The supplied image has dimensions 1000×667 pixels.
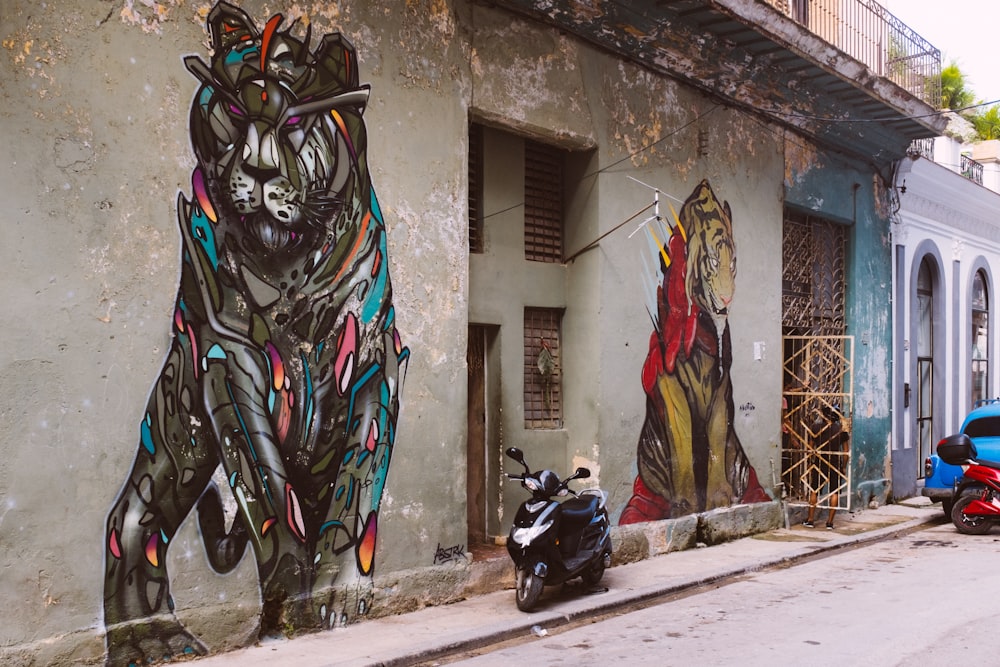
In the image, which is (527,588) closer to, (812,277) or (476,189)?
(476,189)

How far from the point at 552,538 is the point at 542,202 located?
3.62 metres

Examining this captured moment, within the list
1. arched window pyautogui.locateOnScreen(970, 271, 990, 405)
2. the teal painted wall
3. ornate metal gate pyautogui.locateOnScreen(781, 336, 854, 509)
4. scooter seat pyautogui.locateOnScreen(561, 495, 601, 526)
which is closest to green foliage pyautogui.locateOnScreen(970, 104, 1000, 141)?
arched window pyautogui.locateOnScreen(970, 271, 990, 405)

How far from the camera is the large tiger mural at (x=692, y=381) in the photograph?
1041cm

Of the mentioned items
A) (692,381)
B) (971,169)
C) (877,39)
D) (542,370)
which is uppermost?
(877,39)

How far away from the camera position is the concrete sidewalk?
6.33 metres

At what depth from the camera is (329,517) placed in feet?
23.3

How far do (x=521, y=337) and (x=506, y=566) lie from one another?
2204 millimetres

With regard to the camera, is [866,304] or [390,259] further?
[866,304]

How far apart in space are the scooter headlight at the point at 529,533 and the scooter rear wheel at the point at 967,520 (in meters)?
7.20

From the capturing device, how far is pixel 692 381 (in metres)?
11.1

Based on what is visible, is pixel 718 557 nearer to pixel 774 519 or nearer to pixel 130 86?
pixel 774 519

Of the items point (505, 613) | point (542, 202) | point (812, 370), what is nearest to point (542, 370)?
point (542, 202)

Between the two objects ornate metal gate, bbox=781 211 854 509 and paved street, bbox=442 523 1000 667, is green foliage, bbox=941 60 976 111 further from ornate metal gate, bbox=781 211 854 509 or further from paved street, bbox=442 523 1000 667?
paved street, bbox=442 523 1000 667
